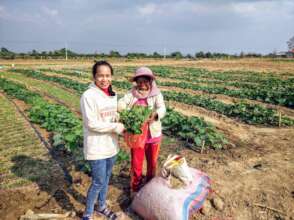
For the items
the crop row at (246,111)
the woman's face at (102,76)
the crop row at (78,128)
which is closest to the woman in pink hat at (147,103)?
the woman's face at (102,76)

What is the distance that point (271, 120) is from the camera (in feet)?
25.7

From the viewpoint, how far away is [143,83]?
332cm

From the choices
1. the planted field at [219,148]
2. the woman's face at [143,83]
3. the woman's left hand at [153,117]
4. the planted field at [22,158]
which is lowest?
the planted field at [22,158]

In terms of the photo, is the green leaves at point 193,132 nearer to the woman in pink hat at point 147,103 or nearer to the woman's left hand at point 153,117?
the woman in pink hat at point 147,103

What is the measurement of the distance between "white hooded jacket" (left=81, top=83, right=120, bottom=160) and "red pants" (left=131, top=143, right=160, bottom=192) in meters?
0.51

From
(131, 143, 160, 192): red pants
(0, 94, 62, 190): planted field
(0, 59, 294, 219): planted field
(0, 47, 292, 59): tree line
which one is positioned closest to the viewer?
(131, 143, 160, 192): red pants

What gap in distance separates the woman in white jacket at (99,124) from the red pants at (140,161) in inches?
18.1

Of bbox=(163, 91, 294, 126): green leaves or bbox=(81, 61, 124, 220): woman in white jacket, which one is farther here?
bbox=(163, 91, 294, 126): green leaves

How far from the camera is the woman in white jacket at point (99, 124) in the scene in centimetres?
275

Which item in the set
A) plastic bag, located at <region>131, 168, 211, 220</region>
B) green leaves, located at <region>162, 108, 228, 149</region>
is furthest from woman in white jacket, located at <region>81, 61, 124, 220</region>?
green leaves, located at <region>162, 108, 228, 149</region>

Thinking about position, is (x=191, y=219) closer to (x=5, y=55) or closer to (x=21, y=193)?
(x=21, y=193)

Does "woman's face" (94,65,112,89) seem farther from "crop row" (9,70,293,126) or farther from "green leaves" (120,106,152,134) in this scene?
"crop row" (9,70,293,126)

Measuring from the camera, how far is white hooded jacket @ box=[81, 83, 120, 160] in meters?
2.74

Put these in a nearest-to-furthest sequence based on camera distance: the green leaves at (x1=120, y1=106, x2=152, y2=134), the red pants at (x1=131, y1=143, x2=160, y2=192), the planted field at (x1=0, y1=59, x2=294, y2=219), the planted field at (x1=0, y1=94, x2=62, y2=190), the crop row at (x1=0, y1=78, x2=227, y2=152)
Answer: the green leaves at (x1=120, y1=106, x2=152, y2=134)
the red pants at (x1=131, y1=143, x2=160, y2=192)
the planted field at (x1=0, y1=59, x2=294, y2=219)
the planted field at (x1=0, y1=94, x2=62, y2=190)
the crop row at (x1=0, y1=78, x2=227, y2=152)
